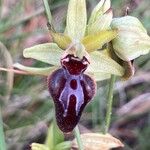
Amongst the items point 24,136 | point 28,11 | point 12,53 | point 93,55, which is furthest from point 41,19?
point 93,55

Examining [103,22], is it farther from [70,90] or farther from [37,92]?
[37,92]

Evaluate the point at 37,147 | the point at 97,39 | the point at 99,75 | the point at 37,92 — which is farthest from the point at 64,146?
the point at 37,92

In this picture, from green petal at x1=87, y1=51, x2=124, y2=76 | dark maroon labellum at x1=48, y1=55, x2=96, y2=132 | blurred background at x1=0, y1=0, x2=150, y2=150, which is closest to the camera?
dark maroon labellum at x1=48, y1=55, x2=96, y2=132

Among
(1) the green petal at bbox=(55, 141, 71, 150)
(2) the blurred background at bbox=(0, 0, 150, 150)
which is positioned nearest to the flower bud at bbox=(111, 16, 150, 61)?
(1) the green petal at bbox=(55, 141, 71, 150)

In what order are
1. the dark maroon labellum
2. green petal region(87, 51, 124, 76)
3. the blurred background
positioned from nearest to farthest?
the dark maroon labellum → green petal region(87, 51, 124, 76) → the blurred background

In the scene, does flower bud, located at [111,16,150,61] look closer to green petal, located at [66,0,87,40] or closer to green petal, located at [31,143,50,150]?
green petal, located at [66,0,87,40]

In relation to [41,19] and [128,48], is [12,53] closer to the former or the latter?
[41,19]
